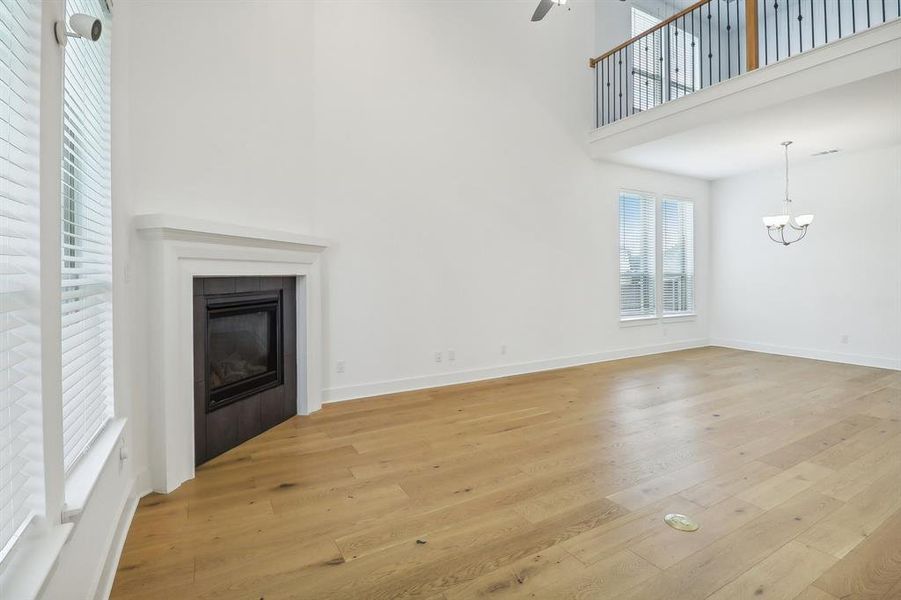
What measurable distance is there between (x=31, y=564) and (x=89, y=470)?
0.67 metres

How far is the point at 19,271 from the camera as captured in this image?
1088 millimetres

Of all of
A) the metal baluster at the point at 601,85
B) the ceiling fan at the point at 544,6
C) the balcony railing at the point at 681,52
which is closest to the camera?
the ceiling fan at the point at 544,6

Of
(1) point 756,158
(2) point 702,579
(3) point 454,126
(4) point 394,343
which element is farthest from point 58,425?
(1) point 756,158

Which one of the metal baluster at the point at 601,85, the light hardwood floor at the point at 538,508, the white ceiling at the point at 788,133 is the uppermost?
the metal baluster at the point at 601,85

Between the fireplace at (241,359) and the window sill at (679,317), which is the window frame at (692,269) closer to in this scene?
the window sill at (679,317)

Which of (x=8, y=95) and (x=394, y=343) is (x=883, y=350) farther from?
(x=8, y=95)

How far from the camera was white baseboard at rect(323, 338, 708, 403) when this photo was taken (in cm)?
418

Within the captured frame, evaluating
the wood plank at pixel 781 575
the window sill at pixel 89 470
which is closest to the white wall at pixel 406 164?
the window sill at pixel 89 470

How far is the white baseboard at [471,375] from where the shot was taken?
4.18m

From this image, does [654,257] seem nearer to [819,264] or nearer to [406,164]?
[819,264]

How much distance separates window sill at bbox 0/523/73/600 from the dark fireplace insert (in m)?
1.77

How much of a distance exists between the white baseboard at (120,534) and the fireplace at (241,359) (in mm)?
351

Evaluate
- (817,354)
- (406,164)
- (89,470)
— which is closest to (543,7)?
(406,164)

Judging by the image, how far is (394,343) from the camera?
4426 mm
